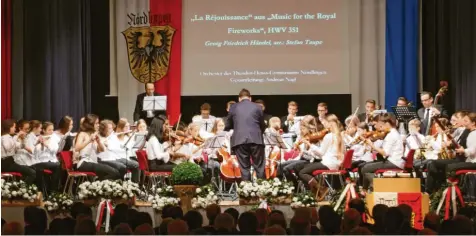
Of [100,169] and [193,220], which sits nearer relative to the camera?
[193,220]

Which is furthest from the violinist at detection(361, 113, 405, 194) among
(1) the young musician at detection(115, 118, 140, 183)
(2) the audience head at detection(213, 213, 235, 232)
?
(2) the audience head at detection(213, 213, 235, 232)

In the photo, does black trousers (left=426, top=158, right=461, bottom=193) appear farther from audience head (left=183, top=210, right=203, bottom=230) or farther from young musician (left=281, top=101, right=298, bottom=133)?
audience head (left=183, top=210, right=203, bottom=230)

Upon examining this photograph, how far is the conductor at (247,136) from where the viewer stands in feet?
33.9

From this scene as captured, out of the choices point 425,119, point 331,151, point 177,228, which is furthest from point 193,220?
point 425,119

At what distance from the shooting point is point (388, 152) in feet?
34.1

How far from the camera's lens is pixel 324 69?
15.0 m

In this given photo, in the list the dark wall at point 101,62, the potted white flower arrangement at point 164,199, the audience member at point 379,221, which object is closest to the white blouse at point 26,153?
the potted white flower arrangement at point 164,199

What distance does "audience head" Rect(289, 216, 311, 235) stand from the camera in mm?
5512

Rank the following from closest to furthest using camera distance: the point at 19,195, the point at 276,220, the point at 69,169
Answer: the point at 276,220 → the point at 19,195 → the point at 69,169

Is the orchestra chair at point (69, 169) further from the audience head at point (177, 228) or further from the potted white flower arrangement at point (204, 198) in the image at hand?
the audience head at point (177, 228)

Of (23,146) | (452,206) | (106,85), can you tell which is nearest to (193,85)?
(106,85)

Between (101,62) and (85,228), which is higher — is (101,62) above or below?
above

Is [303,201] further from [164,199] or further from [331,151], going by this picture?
[164,199]

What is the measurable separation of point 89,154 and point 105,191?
146 cm
